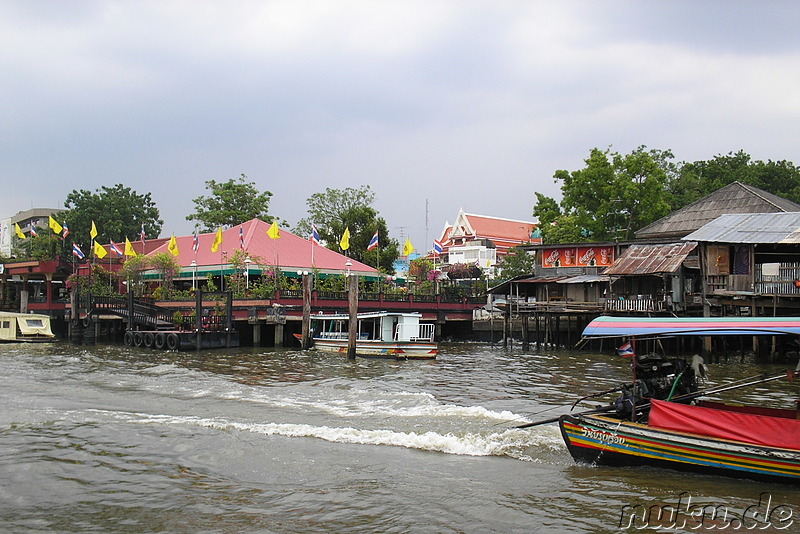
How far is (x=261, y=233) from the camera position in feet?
164

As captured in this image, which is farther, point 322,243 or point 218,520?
point 322,243

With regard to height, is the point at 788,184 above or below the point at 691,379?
above

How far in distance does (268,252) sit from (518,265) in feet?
67.5

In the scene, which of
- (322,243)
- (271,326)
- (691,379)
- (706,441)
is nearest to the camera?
(706,441)

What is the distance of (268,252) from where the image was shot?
1864 inches

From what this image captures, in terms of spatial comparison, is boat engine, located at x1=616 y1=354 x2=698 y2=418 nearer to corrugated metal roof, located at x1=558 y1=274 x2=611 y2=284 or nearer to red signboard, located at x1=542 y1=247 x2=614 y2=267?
corrugated metal roof, located at x1=558 y1=274 x2=611 y2=284

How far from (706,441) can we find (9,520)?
927 cm

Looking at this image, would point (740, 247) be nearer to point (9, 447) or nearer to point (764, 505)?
point (764, 505)

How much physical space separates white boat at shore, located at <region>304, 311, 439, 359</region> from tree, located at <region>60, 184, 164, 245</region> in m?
36.9

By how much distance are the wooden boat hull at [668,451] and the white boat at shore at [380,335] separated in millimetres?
18929

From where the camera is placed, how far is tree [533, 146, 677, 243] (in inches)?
1768

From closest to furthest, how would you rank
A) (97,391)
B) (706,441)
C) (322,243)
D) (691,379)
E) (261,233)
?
(706,441), (691,379), (97,391), (261,233), (322,243)

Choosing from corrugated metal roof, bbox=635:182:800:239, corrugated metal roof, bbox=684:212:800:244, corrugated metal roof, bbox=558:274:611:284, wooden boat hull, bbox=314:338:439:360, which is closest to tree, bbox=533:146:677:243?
corrugated metal roof, bbox=635:182:800:239

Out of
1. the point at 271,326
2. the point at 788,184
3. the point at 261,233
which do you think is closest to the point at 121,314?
the point at 271,326
